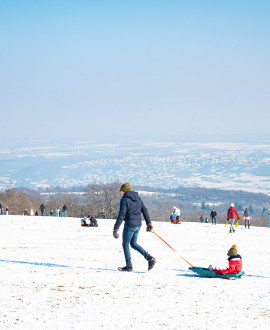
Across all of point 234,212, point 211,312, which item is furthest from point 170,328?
point 234,212

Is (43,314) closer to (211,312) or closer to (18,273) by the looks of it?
(211,312)

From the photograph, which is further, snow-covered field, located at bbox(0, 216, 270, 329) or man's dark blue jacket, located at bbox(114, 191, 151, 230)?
man's dark blue jacket, located at bbox(114, 191, 151, 230)

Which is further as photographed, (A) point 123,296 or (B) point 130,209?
(B) point 130,209

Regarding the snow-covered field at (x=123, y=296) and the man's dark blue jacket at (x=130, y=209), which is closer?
the snow-covered field at (x=123, y=296)

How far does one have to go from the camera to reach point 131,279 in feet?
35.7

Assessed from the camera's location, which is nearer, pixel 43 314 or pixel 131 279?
pixel 43 314

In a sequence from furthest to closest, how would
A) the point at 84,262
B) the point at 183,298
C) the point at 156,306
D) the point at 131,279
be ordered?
the point at 84,262, the point at 131,279, the point at 183,298, the point at 156,306

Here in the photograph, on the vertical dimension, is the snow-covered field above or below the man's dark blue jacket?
below

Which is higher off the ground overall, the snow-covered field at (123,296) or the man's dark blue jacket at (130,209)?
the man's dark blue jacket at (130,209)

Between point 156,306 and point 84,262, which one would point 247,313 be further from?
point 84,262

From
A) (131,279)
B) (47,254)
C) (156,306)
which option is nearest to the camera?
(156,306)

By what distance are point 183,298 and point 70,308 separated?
1.96 meters

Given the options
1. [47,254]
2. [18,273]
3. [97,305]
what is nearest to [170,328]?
[97,305]

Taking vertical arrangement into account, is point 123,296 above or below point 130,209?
below
